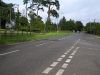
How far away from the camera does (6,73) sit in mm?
9109

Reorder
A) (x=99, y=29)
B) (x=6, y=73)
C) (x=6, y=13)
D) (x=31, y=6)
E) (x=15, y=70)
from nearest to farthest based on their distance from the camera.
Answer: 1. (x=6, y=73)
2. (x=15, y=70)
3. (x=31, y=6)
4. (x=6, y=13)
5. (x=99, y=29)

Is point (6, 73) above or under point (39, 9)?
under

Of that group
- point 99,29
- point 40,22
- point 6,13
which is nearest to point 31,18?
point 40,22

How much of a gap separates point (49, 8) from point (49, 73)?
305 feet

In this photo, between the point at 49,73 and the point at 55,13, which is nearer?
the point at 49,73

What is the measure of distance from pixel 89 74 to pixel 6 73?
9.62 ft

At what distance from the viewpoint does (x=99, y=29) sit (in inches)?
5271

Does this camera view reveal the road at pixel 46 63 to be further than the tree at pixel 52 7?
No

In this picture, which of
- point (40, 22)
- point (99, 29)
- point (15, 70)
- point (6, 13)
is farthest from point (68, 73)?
point (99, 29)

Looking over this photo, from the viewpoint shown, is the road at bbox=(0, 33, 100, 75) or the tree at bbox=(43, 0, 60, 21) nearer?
the road at bbox=(0, 33, 100, 75)

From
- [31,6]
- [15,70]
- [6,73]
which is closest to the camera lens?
[6,73]

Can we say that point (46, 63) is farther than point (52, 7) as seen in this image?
No

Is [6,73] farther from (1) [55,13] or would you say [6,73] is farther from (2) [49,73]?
(1) [55,13]

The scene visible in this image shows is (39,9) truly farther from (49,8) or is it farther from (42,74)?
(42,74)
